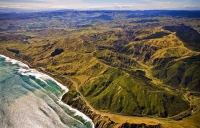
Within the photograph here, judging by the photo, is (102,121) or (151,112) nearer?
(102,121)

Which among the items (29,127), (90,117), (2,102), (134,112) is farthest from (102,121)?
(2,102)

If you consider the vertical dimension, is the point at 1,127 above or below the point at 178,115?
above

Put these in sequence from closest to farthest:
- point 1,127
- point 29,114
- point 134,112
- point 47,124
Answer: point 1,127, point 47,124, point 29,114, point 134,112

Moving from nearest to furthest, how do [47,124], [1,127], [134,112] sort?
[1,127] < [47,124] < [134,112]

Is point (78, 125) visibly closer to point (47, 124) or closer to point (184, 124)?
point (47, 124)

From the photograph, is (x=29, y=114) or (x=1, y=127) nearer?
(x=1, y=127)

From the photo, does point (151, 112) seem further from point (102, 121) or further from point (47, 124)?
point (47, 124)

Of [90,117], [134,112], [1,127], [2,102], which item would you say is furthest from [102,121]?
[2,102]

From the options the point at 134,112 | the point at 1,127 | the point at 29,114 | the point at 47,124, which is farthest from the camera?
the point at 134,112

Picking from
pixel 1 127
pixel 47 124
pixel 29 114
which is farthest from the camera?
pixel 29 114
